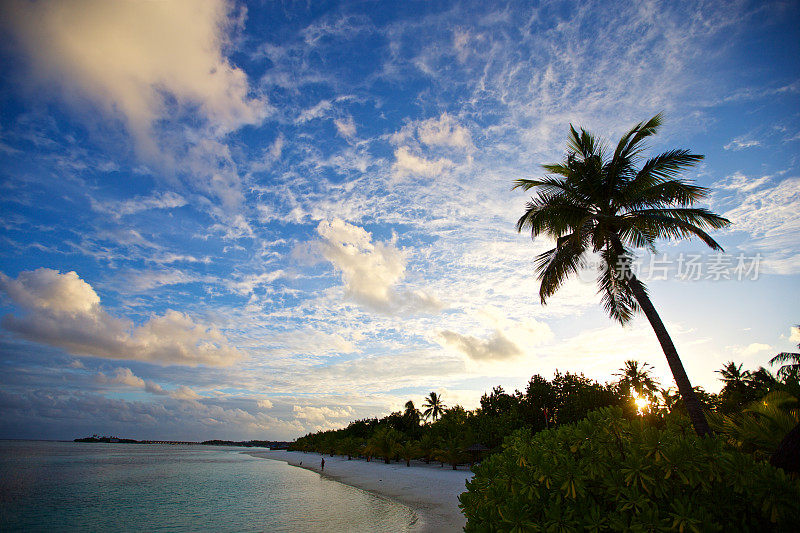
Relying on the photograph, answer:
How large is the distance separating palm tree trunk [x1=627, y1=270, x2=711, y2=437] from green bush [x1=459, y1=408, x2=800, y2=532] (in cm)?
420

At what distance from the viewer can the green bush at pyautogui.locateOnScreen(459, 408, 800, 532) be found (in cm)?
366

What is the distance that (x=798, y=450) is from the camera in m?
4.00

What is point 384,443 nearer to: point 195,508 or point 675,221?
point 195,508

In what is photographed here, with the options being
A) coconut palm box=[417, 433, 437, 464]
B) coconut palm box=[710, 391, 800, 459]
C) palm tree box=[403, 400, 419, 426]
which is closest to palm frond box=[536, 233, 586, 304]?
coconut palm box=[710, 391, 800, 459]

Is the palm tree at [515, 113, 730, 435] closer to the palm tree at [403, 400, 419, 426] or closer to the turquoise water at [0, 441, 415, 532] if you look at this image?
the turquoise water at [0, 441, 415, 532]

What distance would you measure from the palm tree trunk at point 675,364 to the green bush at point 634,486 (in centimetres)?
420

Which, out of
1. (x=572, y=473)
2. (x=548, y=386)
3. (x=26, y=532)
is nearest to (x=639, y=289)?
(x=572, y=473)

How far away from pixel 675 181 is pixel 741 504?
9.23 metres

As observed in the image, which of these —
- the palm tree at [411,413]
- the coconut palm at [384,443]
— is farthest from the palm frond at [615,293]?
the palm tree at [411,413]

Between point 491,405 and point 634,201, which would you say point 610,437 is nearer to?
point 634,201

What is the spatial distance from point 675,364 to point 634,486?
252 inches

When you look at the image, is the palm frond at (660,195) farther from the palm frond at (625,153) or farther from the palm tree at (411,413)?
the palm tree at (411,413)

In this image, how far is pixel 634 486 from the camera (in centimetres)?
404

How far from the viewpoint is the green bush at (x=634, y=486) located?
3664 millimetres
